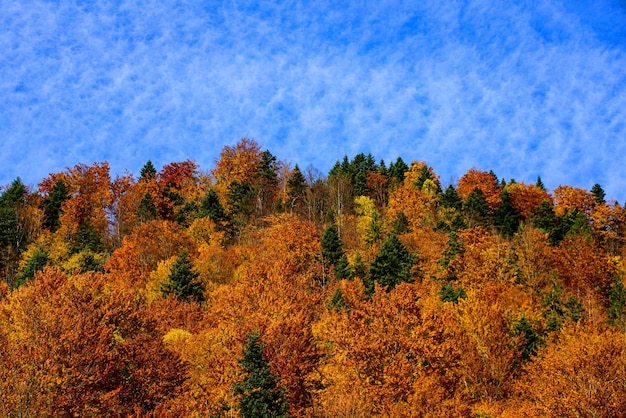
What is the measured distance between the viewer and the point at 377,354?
123 feet

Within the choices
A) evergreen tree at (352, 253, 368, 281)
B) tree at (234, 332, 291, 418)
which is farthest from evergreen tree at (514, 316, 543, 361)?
tree at (234, 332, 291, 418)

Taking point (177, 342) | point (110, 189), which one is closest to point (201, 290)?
point (177, 342)

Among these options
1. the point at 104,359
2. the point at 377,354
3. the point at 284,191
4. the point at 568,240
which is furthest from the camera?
the point at 284,191

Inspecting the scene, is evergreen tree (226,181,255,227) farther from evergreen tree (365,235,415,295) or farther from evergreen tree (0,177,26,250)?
evergreen tree (0,177,26,250)

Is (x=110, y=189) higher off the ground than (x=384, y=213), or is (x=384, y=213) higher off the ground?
(x=110, y=189)

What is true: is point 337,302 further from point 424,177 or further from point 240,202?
point 424,177

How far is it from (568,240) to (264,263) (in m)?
38.1

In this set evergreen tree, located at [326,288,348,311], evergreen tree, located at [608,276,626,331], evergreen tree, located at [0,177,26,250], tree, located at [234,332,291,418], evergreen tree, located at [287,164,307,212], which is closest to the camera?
tree, located at [234,332,291,418]

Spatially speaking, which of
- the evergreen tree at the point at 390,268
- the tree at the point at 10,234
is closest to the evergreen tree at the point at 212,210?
the tree at the point at 10,234

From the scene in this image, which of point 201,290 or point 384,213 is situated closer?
point 201,290

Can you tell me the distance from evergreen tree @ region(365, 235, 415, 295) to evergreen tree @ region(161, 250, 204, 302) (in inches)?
719

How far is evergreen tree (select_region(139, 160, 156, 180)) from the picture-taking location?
346 feet

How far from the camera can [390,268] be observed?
60562 mm

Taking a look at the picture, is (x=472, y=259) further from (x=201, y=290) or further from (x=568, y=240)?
(x=201, y=290)
